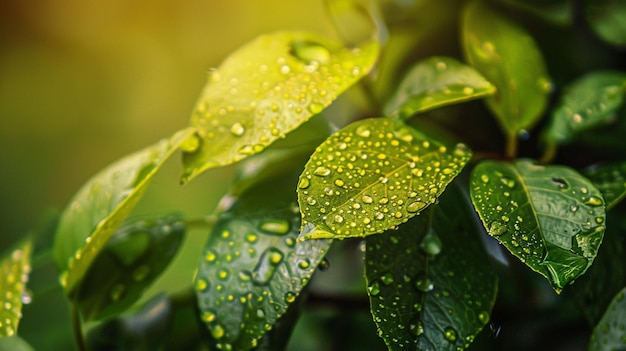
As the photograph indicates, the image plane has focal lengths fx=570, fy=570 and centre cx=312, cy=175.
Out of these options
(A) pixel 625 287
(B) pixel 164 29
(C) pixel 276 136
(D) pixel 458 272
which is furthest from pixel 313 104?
(B) pixel 164 29

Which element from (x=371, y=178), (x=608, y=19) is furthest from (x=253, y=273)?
(x=608, y=19)

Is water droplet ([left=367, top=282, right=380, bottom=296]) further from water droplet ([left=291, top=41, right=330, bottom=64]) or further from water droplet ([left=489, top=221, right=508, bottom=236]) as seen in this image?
water droplet ([left=291, top=41, right=330, bottom=64])

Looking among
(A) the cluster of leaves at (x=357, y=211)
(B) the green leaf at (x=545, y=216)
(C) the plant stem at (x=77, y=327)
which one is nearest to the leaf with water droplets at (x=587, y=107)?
(A) the cluster of leaves at (x=357, y=211)

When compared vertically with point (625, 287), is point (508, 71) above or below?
above

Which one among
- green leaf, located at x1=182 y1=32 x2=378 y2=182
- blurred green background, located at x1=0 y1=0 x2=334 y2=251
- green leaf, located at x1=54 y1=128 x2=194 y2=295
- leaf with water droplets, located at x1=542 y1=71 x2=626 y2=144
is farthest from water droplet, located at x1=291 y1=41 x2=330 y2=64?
blurred green background, located at x1=0 y1=0 x2=334 y2=251

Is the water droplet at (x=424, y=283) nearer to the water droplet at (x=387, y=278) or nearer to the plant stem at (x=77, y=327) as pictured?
the water droplet at (x=387, y=278)

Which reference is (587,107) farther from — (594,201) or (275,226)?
(275,226)

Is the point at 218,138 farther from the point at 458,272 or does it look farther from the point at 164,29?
the point at 164,29
